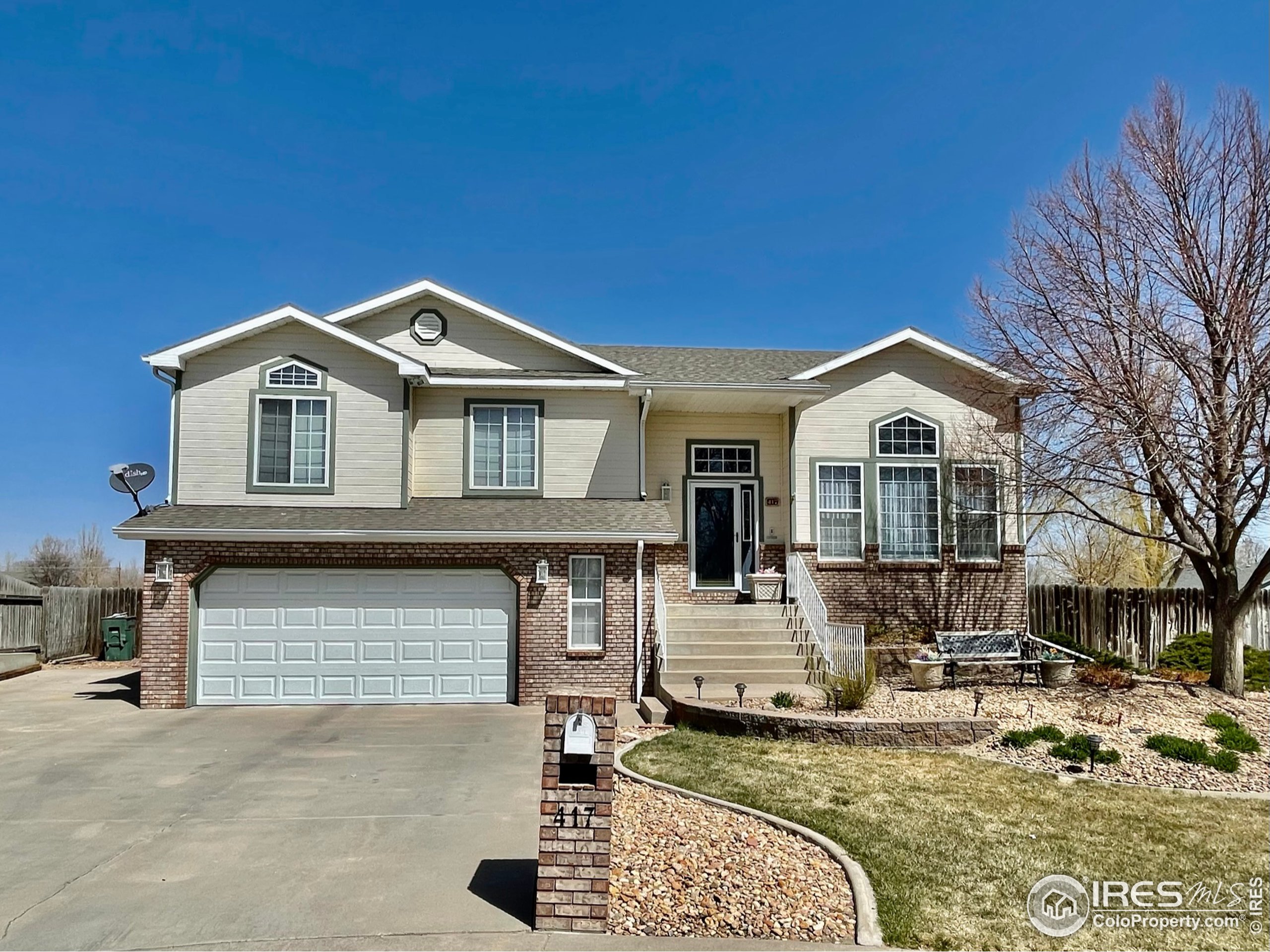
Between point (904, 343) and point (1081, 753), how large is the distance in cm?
942

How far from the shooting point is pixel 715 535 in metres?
16.3

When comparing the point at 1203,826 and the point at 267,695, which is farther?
the point at 267,695

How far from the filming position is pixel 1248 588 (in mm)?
12109

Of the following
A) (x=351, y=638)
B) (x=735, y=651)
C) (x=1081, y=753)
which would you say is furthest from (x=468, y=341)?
(x=1081, y=753)

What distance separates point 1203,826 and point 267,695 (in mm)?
11928

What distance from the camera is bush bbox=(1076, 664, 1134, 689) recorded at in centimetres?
1182

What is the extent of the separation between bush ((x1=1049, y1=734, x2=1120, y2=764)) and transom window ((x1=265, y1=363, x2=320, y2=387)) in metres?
11.8

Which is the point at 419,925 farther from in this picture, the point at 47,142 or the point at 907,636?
the point at 47,142

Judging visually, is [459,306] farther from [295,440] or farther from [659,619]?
[659,619]

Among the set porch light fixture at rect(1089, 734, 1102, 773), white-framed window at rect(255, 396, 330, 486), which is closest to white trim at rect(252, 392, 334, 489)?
white-framed window at rect(255, 396, 330, 486)

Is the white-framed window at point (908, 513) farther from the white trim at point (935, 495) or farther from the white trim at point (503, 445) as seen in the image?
the white trim at point (503, 445)

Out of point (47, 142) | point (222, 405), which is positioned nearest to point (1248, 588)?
point (222, 405)

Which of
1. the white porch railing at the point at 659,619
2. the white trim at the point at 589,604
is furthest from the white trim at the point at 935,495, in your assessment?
the white trim at the point at 589,604

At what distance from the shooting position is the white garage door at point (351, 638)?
13.0m
